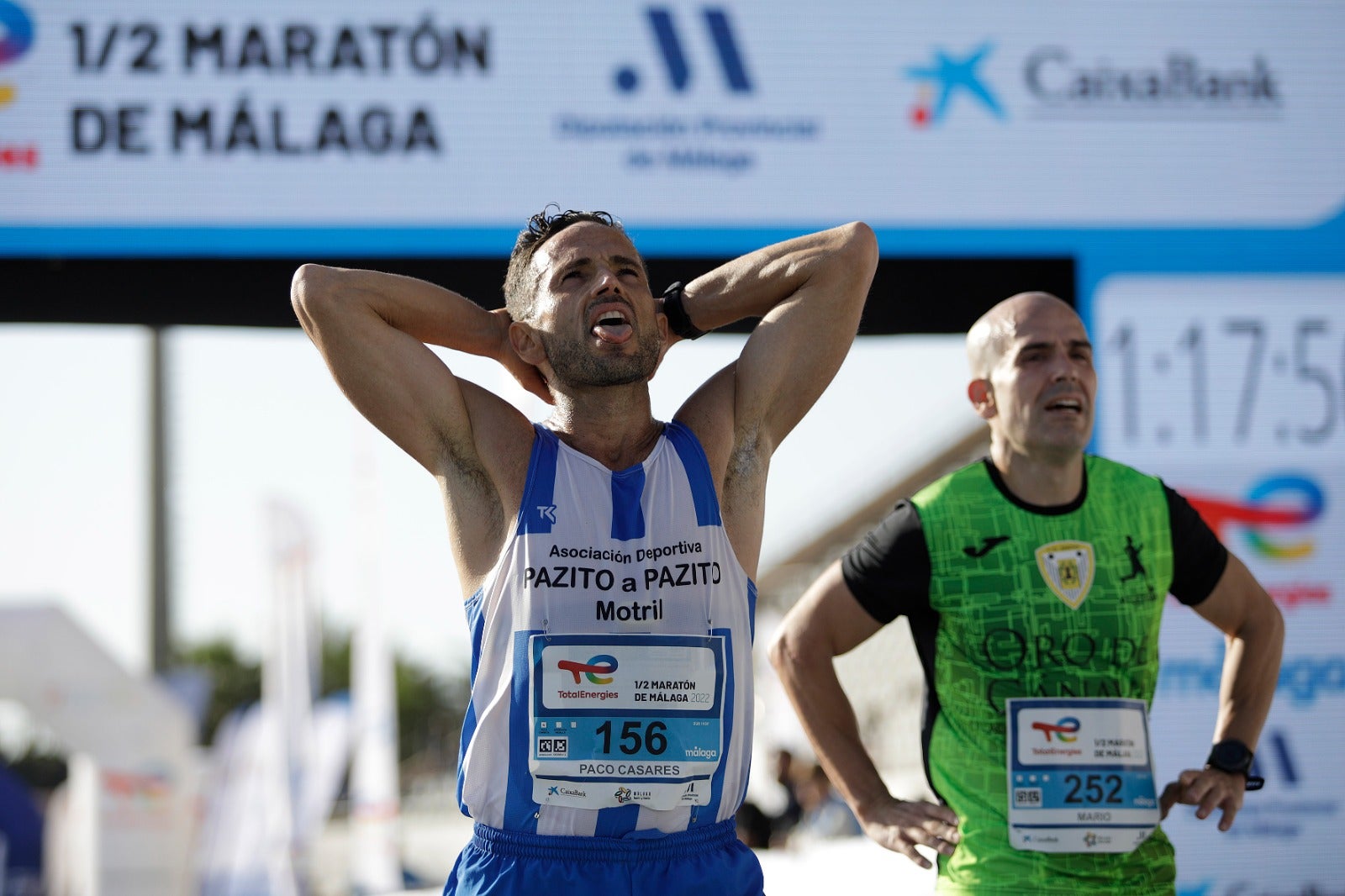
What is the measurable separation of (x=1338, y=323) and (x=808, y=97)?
2248 millimetres

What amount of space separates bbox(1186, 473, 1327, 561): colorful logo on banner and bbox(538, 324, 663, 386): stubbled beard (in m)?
3.40

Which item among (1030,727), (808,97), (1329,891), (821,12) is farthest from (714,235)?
(1329,891)

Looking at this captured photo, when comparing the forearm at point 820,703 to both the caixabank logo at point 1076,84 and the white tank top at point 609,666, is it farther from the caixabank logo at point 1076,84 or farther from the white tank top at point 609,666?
the caixabank logo at point 1076,84

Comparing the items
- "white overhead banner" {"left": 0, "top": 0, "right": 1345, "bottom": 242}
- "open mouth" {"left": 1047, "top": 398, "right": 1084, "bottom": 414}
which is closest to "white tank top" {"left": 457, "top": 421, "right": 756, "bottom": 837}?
"open mouth" {"left": 1047, "top": 398, "right": 1084, "bottom": 414}

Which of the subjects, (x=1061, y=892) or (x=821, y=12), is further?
(x=821, y=12)

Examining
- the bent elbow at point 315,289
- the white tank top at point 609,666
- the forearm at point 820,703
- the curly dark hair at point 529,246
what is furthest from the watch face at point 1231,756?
the bent elbow at point 315,289

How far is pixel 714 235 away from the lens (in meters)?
5.08

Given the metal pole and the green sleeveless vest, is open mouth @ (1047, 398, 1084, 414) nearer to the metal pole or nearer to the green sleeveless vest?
the green sleeveless vest

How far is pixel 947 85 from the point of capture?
521 centimetres

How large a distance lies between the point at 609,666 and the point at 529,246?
94cm

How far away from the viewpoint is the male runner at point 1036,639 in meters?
2.82

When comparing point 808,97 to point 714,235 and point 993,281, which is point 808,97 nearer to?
point 714,235

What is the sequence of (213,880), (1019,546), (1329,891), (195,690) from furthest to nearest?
1. (195,690)
2. (213,880)
3. (1329,891)
4. (1019,546)

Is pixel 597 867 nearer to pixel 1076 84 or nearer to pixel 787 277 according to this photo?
pixel 787 277
